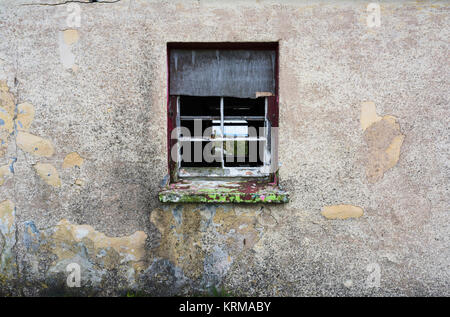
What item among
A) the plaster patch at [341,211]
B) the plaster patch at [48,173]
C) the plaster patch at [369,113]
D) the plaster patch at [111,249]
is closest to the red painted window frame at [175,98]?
the plaster patch at [341,211]

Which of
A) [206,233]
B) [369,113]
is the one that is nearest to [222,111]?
[206,233]

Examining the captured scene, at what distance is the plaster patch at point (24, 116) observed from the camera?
94.5 inches

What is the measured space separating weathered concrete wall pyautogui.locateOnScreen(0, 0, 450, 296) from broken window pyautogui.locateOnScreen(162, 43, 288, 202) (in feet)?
0.44

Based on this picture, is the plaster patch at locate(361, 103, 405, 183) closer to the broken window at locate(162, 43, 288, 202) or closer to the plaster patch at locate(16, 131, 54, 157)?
the broken window at locate(162, 43, 288, 202)

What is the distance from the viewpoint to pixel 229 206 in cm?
240

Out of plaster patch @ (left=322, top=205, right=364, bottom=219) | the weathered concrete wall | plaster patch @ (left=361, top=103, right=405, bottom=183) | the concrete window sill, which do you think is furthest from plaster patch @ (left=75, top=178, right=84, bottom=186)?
plaster patch @ (left=361, top=103, right=405, bottom=183)

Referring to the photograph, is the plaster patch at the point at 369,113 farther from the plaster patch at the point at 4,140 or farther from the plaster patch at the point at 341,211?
the plaster patch at the point at 4,140

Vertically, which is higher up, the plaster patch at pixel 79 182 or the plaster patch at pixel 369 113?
the plaster patch at pixel 369 113

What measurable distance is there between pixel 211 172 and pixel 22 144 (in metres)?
1.66

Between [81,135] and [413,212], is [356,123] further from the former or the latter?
[81,135]

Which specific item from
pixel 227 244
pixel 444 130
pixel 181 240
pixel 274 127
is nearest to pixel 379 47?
pixel 444 130

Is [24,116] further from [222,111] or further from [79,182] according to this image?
[222,111]

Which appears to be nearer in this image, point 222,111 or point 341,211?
point 341,211

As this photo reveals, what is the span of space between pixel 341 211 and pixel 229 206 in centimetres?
96
